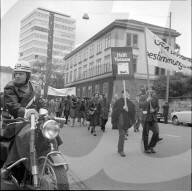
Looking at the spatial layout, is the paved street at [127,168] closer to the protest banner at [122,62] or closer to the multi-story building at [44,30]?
the protest banner at [122,62]

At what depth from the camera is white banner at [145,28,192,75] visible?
9.79 metres

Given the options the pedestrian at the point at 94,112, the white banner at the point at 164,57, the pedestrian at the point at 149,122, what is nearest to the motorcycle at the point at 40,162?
the pedestrian at the point at 149,122

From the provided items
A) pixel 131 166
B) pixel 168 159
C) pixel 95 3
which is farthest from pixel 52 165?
pixel 168 159

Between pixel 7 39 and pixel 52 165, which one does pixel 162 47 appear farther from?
pixel 52 165

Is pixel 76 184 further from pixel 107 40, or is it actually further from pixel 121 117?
pixel 107 40

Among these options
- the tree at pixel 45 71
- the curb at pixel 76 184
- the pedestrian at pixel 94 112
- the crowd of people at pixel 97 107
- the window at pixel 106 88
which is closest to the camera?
the crowd of people at pixel 97 107

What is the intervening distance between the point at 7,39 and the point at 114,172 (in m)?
3.26

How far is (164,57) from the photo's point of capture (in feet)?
32.4

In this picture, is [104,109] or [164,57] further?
[104,109]

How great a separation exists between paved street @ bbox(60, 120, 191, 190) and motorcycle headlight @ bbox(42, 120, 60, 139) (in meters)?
2.18

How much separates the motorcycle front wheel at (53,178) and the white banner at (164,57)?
7272mm

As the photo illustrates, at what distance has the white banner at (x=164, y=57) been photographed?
32.1 ft

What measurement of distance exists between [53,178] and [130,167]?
3764 mm

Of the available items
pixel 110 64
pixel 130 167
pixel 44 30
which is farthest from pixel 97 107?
pixel 110 64
